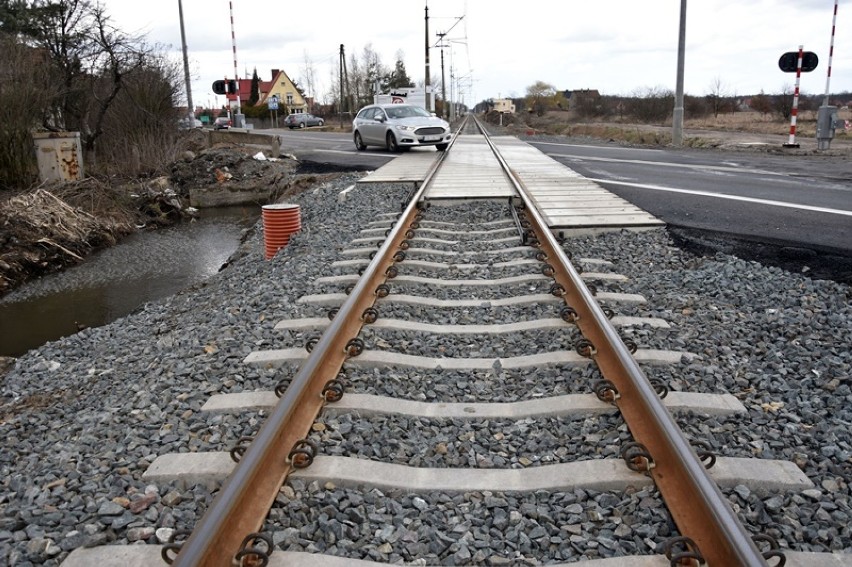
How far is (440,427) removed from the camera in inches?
124

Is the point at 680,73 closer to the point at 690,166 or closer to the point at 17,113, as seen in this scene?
the point at 690,166

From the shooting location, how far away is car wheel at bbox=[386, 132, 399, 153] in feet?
63.9

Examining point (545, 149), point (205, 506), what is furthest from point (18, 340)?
point (545, 149)

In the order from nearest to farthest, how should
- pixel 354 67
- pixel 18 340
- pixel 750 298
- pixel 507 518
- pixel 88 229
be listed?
1. pixel 507 518
2. pixel 750 298
3. pixel 18 340
4. pixel 88 229
5. pixel 354 67

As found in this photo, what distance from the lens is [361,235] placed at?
25.0ft

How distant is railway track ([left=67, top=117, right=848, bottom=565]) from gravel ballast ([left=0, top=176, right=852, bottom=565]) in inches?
0.5

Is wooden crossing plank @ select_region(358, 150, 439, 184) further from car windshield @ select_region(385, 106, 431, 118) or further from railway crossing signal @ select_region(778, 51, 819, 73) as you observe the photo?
railway crossing signal @ select_region(778, 51, 819, 73)

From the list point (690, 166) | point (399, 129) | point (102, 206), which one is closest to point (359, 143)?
point (399, 129)

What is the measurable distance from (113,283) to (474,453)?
824 cm

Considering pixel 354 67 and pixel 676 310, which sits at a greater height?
pixel 354 67

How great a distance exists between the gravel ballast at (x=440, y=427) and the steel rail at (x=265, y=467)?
0.10 metres

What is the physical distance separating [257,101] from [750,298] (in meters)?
91.1

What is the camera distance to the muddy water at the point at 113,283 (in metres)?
7.85

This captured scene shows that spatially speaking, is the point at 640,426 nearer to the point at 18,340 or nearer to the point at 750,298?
the point at 750,298
